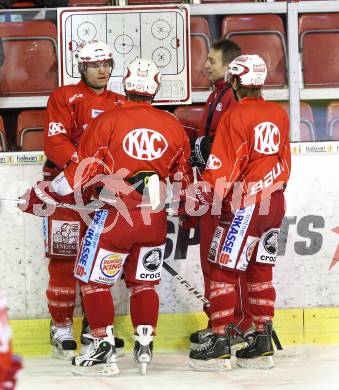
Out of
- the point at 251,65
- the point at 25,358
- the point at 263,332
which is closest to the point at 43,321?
the point at 25,358

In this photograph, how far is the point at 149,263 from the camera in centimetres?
462

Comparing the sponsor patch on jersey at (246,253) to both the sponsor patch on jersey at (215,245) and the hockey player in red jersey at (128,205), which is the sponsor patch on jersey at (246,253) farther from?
the hockey player in red jersey at (128,205)

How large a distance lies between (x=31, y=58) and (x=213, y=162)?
1.33 m

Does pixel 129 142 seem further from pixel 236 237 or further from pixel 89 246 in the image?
pixel 236 237

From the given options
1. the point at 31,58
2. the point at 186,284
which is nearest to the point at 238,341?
the point at 186,284

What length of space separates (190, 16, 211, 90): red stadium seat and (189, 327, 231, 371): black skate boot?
1.45 meters

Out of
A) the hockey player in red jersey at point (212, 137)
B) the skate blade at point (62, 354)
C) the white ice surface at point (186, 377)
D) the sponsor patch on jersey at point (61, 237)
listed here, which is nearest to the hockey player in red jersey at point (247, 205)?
the white ice surface at point (186, 377)

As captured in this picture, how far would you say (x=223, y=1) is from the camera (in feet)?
19.0

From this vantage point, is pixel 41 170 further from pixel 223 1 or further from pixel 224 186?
pixel 223 1

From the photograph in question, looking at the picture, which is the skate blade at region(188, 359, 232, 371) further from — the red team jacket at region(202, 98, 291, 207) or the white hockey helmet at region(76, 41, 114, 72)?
the white hockey helmet at region(76, 41, 114, 72)

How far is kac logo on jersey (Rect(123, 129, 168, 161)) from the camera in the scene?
4.48 m

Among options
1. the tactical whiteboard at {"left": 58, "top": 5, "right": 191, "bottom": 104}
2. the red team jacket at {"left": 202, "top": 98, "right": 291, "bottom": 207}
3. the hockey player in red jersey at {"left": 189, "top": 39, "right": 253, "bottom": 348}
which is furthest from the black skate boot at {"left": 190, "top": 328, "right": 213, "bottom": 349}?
the tactical whiteboard at {"left": 58, "top": 5, "right": 191, "bottom": 104}

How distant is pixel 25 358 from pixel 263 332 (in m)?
1.15

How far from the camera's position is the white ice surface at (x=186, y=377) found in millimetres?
4379
